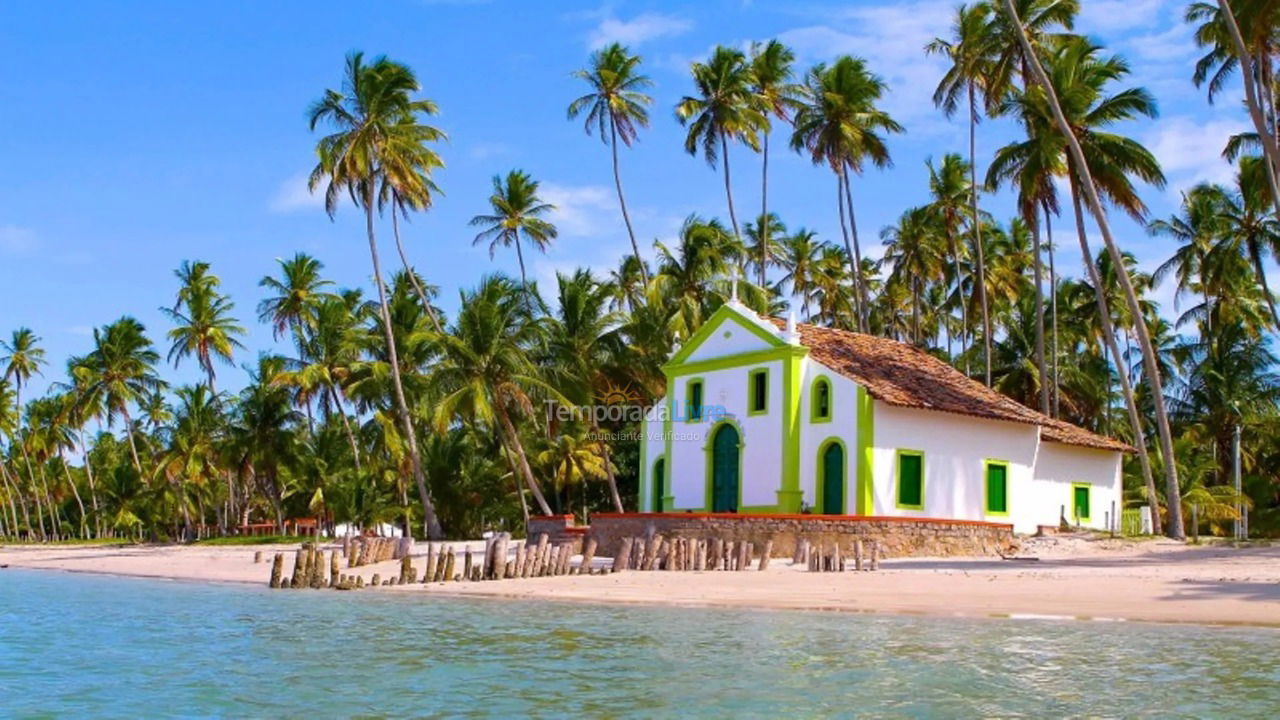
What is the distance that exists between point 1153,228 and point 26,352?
61.7 metres

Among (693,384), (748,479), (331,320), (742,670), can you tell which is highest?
(331,320)

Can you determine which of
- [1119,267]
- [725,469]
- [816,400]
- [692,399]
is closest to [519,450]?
[692,399]

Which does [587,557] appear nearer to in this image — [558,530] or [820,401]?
[558,530]

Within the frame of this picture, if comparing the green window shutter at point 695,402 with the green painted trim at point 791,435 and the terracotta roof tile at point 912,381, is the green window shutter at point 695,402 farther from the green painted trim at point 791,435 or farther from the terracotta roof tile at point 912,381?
the green painted trim at point 791,435

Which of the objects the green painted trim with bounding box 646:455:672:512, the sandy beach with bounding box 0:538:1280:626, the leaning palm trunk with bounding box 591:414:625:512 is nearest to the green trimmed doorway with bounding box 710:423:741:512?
the green painted trim with bounding box 646:455:672:512

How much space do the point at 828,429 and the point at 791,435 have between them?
3.31ft

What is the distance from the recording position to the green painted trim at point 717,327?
35.1 m

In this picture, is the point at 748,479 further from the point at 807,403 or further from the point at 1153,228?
the point at 1153,228

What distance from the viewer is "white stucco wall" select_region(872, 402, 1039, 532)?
33.1 m

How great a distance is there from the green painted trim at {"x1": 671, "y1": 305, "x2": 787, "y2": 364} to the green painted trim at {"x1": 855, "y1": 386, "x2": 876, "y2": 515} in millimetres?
2947

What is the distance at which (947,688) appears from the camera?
12336mm

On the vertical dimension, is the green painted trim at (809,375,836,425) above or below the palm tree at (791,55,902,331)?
below

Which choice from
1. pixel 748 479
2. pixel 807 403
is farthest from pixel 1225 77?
pixel 748 479

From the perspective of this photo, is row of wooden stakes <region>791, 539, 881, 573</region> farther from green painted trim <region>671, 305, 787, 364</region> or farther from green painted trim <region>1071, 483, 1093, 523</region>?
green painted trim <region>1071, 483, 1093, 523</region>
